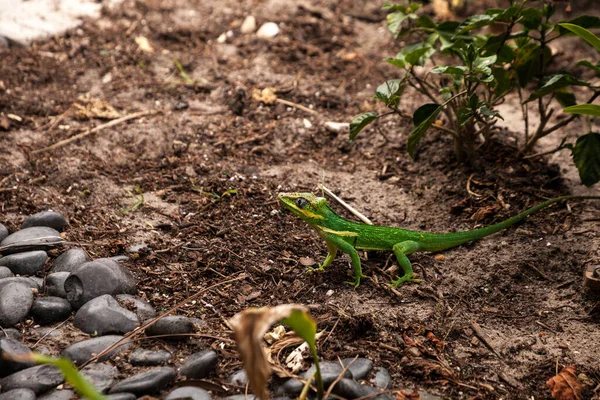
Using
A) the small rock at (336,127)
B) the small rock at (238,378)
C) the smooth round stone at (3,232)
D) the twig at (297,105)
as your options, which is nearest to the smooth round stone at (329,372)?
the small rock at (238,378)

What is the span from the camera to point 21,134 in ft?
→ 15.7

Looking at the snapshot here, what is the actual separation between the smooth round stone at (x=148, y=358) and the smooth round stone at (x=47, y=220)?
4.37 feet

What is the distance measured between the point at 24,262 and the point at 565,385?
117 inches

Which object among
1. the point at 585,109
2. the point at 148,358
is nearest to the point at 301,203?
Result: the point at 148,358

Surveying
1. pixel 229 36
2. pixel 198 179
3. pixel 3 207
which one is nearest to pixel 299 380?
pixel 198 179

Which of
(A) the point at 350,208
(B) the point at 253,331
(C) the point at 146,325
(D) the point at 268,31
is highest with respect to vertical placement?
(D) the point at 268,31

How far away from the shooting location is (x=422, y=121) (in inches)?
143

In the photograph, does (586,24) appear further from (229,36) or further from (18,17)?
(18,17)

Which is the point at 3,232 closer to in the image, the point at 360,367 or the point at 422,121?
→ the point at 360,367

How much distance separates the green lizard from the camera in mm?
3393

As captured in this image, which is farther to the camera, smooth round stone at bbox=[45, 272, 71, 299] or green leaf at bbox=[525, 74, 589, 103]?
green leaf at bbox=[525, 74, 589, 103]

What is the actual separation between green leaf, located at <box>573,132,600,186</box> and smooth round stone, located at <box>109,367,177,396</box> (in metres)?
2.86

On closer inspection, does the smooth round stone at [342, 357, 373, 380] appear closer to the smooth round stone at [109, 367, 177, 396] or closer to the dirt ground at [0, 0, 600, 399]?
the dirt ground at [0, 0, 600, 399]

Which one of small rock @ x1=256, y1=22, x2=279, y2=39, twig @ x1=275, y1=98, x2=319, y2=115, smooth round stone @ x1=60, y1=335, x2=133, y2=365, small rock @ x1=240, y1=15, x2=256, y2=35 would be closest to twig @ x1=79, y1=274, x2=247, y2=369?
smooth round stone @ x1=60, y1=335, x2=133, y2=365
